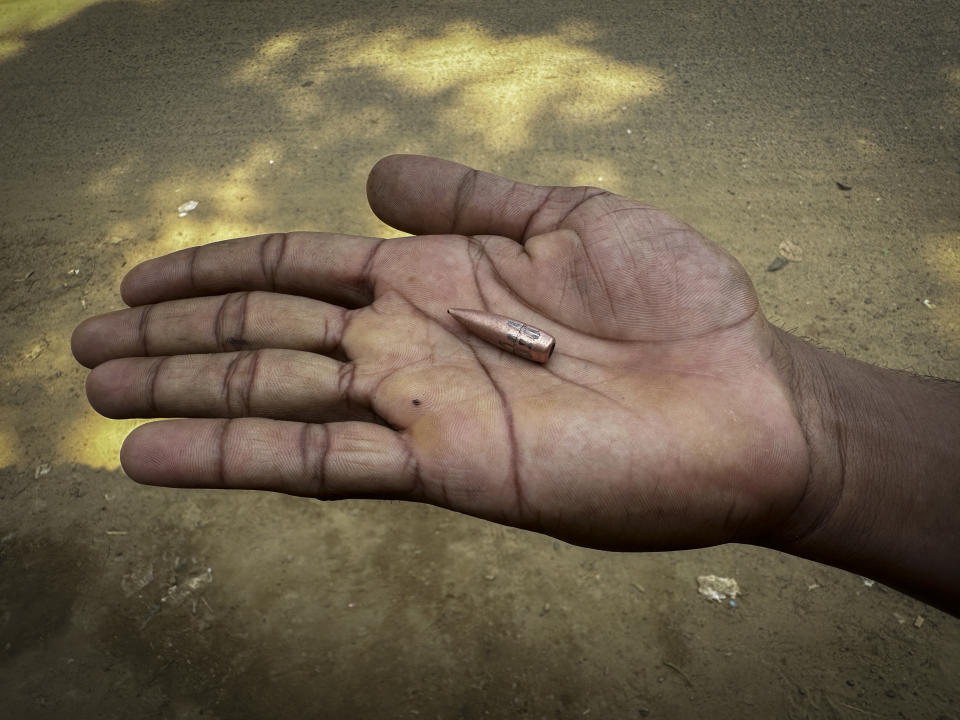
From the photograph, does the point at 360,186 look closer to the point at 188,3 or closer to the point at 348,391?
the point at 348,391

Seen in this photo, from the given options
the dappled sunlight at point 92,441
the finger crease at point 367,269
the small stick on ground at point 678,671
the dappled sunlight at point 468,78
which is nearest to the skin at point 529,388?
the finger crease at point 367,269

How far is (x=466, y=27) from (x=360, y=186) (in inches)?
110

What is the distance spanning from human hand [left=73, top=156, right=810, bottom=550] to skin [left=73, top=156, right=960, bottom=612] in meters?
0.01

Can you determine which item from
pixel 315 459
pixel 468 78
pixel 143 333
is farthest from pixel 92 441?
pixel 468 78

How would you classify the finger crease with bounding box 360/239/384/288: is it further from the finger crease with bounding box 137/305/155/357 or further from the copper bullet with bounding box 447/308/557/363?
the finger crease with bounding box 137/305/155/357

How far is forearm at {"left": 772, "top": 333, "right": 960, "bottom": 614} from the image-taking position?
3.20 meters

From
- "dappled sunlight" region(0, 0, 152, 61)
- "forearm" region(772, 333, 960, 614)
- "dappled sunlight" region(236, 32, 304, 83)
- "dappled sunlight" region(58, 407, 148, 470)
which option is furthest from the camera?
"dappled sunlight" region(0, 0, 152, 61)

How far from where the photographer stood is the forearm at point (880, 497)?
320 cm

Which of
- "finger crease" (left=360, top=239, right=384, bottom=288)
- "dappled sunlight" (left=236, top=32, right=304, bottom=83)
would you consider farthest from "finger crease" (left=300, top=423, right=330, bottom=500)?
"dappled sunlight" (left=236, top=32, right=304, bottom=83)

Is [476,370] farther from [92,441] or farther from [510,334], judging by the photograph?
[92,441]

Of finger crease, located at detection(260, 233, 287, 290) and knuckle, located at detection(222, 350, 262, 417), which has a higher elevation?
finger crease, located at detection(260, 233, 287, 290)

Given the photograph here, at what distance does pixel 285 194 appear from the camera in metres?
6.34

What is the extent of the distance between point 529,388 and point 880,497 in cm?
165

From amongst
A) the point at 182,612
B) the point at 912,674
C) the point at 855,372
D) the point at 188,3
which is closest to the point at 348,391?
the point at 182,612
